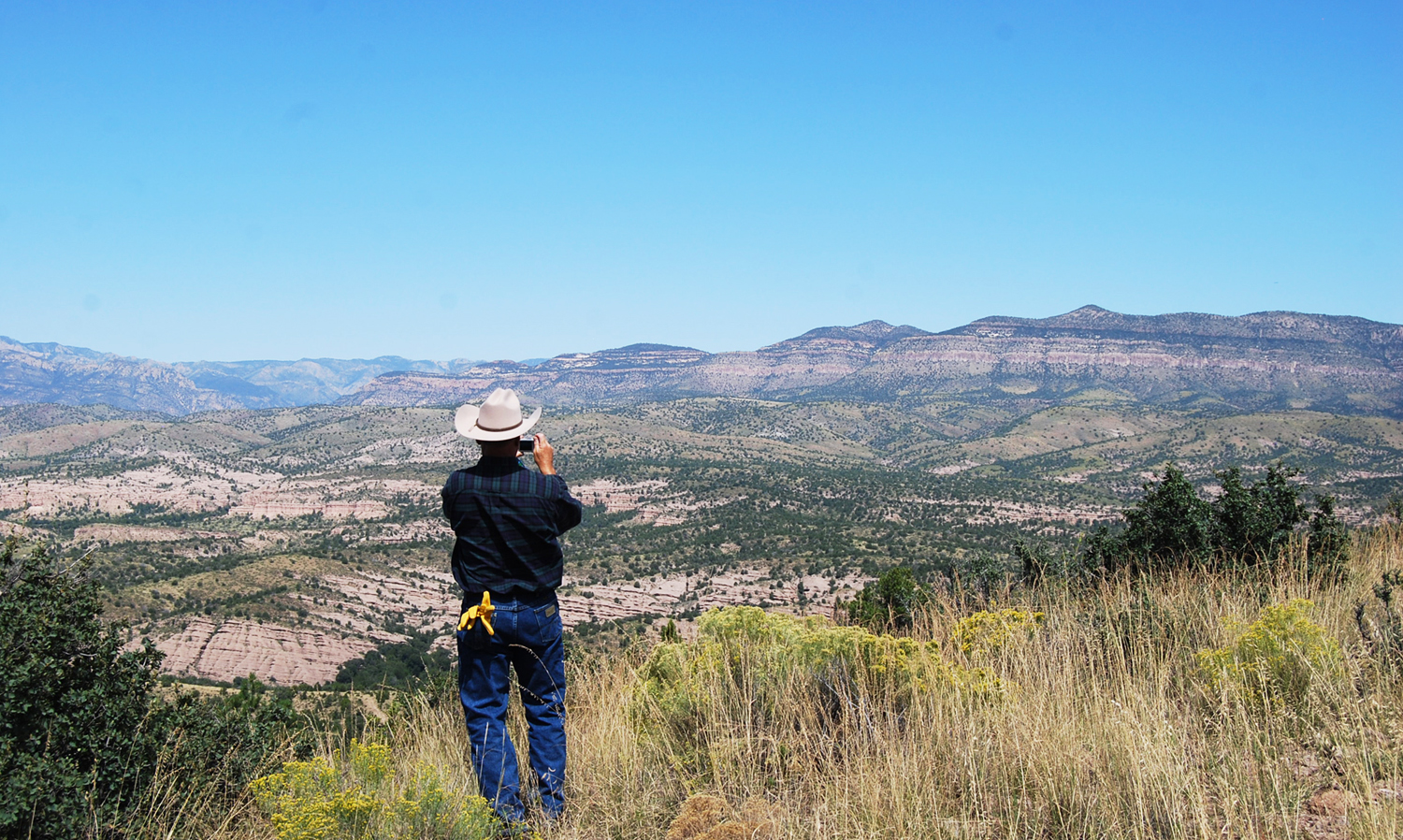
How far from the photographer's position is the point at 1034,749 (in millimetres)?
3562

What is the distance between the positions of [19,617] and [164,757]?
1339 mm

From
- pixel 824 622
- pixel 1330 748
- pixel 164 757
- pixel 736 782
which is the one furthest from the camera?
pixel 824 622

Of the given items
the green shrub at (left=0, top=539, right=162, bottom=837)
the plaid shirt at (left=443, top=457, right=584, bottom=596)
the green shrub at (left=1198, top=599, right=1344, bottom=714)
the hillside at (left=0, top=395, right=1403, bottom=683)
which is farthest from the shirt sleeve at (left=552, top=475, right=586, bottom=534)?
the green shrub at (left=1198, top=599, right=1344, bottom=714)

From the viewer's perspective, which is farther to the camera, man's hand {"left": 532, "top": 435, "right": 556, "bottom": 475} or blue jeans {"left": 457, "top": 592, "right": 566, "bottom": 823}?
man's hand {"left": 532, "top": 435, "right": 556, "bottom": 475}

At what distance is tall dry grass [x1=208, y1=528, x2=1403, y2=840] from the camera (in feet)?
10.4

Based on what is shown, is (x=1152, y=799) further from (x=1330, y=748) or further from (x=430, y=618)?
Result: (x=430, y=618)

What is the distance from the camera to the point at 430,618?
→ 61406mm

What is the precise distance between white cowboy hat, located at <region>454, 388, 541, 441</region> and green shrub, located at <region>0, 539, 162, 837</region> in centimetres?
261

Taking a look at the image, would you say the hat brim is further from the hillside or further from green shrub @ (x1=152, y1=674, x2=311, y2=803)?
green shrub @ (x1=152, y1=674, x2=311, y2=803)

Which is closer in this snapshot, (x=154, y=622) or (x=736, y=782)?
(x=736, y=782)

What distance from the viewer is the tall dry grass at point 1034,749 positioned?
317 centimetres

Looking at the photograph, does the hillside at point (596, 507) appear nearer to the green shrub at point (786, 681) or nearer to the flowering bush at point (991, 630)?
the green shrub at point (786, 681)

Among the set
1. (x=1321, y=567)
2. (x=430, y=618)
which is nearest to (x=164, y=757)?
(x=1321, y=567)

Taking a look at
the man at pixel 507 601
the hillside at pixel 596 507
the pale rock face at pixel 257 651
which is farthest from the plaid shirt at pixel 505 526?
the pale rock face at pixel 257 651
